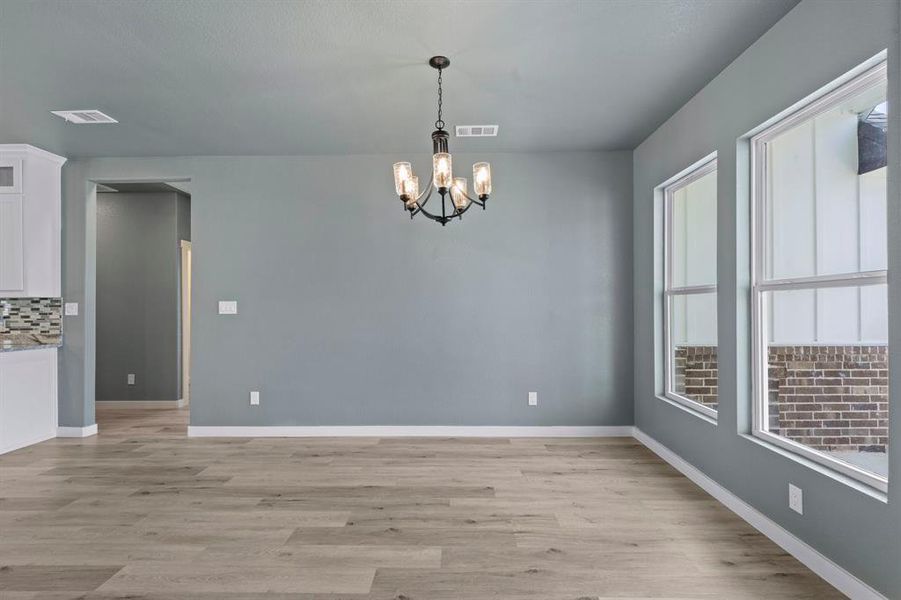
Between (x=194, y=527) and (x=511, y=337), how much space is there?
297cm

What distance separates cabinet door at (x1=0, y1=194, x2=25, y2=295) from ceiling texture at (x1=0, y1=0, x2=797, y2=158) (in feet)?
1.84

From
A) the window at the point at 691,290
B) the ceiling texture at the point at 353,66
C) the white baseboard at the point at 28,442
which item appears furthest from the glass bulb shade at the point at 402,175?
the white baseboard at the point at 28,442

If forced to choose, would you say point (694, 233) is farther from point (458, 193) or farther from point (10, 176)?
point (10, 176)

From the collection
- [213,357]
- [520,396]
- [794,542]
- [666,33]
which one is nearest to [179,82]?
[213,357]

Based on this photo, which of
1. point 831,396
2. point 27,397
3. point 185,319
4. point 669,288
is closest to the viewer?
point 831,396

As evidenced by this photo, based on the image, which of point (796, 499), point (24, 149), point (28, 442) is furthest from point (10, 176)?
point (796, 499)

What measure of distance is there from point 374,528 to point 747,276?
2555 mm

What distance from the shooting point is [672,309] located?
13.9 feet

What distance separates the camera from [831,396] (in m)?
2.63

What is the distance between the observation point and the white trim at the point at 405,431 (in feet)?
15.9

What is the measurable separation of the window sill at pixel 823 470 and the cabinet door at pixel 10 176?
6.05 m

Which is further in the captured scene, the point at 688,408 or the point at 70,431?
the point at 70,431

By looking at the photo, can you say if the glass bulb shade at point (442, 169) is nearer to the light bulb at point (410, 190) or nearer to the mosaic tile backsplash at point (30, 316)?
the light bulb at point (410, 190)

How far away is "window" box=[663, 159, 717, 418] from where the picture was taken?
3.58 metres
